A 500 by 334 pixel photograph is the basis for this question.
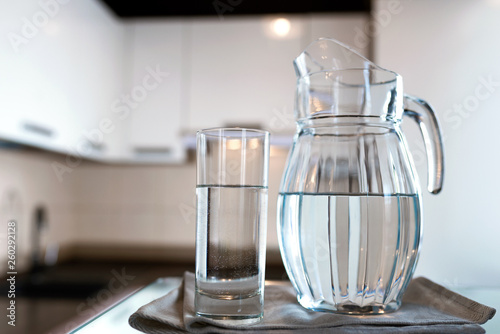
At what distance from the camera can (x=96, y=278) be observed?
2.17 m

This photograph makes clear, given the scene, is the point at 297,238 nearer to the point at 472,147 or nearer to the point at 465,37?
the point at 472,147

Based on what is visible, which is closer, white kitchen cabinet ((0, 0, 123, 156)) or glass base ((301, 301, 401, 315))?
glass base ((301, 301, 401, 315))

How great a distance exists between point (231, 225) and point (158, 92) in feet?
7.10

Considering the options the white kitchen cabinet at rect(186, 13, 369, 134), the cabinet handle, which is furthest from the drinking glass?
the white kitchen cabinet at rect(186, 13, 369, 134)

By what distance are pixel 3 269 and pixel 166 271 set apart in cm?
72

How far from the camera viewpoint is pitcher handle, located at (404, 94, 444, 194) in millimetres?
531

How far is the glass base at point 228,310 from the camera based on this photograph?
0.42 m

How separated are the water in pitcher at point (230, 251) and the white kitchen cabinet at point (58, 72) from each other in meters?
1.32

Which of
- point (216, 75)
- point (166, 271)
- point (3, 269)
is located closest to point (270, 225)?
point (166, 271)

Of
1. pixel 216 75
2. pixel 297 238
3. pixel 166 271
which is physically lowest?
pixel 166 271

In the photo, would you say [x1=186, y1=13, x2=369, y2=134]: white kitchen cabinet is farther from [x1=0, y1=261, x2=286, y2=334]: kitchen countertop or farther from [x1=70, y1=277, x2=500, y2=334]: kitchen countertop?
[x1=70, y1=277, x2=500, y2=334]: kitchen countertop

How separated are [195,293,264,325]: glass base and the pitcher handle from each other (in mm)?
249

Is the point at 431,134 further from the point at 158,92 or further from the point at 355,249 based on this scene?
the point at 158,92

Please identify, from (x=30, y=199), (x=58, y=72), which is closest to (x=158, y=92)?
(x=58, y=72)
